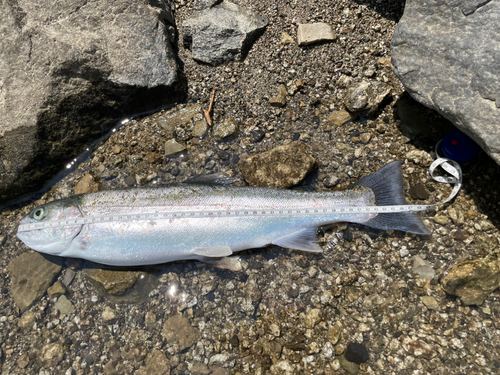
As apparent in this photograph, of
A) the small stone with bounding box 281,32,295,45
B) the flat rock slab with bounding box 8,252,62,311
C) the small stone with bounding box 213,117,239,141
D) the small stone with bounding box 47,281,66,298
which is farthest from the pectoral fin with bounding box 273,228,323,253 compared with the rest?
the flat rock slab with bounding box 8,252,62,311

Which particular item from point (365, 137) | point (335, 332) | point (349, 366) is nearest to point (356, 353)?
point (349, 366)

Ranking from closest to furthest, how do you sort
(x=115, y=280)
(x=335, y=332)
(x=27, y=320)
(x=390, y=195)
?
(x=335, y=332)
(x=390, y=195)
(x=115, y=280)
(x=27, y=320)

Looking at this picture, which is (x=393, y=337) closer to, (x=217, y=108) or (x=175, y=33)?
(x=217, y=108)

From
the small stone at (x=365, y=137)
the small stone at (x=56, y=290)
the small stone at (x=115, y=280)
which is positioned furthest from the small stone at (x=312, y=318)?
the small stone at (x=56, y=290)

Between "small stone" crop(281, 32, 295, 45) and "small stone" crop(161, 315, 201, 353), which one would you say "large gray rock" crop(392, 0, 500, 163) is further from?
"small stone" crop(161, 315, 201, 353)

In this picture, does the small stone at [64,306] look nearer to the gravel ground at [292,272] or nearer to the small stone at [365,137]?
the gravel ground at [292,272]

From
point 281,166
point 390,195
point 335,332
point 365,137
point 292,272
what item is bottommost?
point 335,332

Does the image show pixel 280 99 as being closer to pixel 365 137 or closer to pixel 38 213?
pixel 365 137
